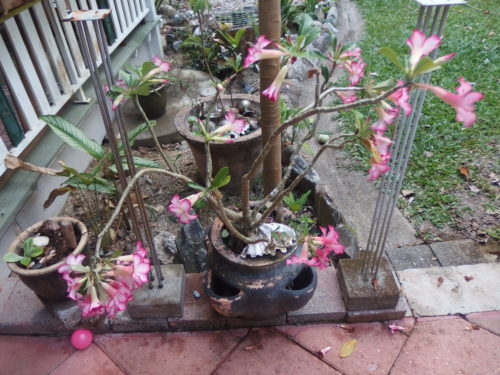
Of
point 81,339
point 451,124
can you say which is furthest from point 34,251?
point 451,124

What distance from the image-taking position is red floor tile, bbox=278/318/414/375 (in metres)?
1.49

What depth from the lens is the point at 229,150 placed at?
2342 mm

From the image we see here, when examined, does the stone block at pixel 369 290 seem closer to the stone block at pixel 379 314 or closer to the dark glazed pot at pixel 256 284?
the stone block at pixel 379 314

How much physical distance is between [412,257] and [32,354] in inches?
72.4

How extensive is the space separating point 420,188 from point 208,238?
169 cm

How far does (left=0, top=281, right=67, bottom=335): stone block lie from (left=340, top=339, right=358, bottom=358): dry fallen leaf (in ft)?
3.73

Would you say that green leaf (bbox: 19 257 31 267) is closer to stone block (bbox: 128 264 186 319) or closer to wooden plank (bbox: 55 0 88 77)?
stone block (bbox: 128 264 186 319)

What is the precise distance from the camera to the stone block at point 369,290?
1563mm

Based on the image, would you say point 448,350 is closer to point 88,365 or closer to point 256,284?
point 256,284

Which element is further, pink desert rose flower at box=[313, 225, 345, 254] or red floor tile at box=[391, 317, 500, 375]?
red floor tile at box=[391, 317, 500, 375]

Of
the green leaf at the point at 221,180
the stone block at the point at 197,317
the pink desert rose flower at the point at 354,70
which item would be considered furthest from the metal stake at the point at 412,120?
the stone block at the point at 197,317

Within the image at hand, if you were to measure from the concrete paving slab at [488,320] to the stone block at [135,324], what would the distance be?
1260mm

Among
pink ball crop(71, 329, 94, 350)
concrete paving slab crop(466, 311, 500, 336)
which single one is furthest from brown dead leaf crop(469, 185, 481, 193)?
pink ball crop(71, 329, 94, 350)

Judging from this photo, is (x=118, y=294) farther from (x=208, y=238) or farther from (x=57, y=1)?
(x=57, y=1)
